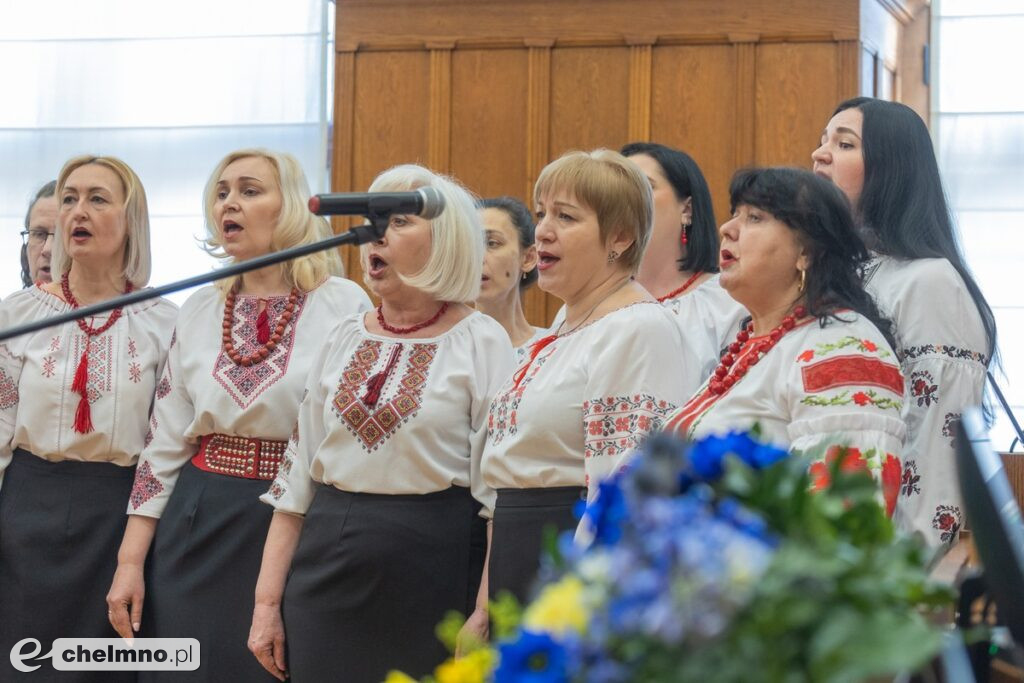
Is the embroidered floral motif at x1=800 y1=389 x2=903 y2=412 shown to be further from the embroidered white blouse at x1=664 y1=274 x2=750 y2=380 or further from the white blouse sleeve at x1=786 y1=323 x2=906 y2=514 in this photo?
the embroidered white blouse at x1=664 y1=274 x2=750 y2=380

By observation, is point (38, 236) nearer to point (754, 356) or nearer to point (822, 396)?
point (754, 356)

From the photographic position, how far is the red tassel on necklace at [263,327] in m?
3.03

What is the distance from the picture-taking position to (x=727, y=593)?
2.55 ft

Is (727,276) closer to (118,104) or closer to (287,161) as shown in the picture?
(287,161)

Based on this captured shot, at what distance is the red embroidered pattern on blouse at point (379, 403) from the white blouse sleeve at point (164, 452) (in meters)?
0.50

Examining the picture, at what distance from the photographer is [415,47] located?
593 cm

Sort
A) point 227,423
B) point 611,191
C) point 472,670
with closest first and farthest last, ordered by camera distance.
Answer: point 472,670, point 611,191, point 227,423

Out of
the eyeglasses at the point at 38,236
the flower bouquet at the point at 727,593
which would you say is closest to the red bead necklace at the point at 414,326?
the eyeglasses at the point at 38,236

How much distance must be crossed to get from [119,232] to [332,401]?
90 centimetres

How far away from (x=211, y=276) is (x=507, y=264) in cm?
194

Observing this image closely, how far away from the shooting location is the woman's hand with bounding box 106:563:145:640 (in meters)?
3.01

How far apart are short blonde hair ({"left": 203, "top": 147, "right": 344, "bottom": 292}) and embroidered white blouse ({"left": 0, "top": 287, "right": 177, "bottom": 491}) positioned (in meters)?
0.28

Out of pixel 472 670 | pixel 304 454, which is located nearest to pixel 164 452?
pixel 304 454

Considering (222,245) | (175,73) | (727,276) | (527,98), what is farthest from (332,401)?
(175,73)
